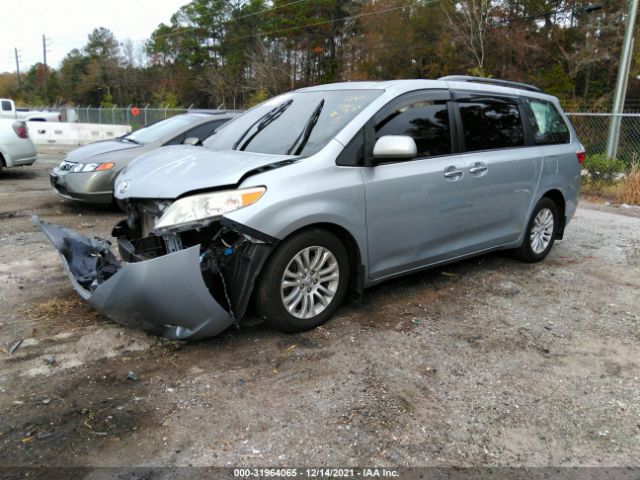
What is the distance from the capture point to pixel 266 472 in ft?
7.66

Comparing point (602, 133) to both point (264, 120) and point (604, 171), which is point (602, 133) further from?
point (264, 120)

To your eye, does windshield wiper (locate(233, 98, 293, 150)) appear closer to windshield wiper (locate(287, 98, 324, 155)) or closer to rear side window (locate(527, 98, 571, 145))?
windshield wiper (locate(287, 98, 324, 155))

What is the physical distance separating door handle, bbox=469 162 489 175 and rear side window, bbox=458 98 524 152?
5.7 inches

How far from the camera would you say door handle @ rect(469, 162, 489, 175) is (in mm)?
4457

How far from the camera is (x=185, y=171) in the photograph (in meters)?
3.59

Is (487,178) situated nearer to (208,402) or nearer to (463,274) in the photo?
(463,274)

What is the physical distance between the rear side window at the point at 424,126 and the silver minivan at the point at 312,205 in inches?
0.5

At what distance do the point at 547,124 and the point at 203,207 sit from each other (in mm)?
3957

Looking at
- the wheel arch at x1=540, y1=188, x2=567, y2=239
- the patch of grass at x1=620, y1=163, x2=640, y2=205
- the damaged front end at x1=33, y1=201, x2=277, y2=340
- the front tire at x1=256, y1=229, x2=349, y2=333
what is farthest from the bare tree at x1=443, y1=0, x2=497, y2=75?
the damaged front end at x1=33, y1=201, x2=277, y2=340

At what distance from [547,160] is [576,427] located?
3.23 m

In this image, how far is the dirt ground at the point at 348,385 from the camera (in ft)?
8.25

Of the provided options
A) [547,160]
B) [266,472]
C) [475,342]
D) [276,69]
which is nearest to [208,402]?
[266,472]

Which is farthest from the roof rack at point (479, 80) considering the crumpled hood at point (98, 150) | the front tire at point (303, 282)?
the crumpled hood at point (98, 150)

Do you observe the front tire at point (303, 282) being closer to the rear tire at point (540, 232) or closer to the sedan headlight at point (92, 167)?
the rear tire at point (540, 232)
